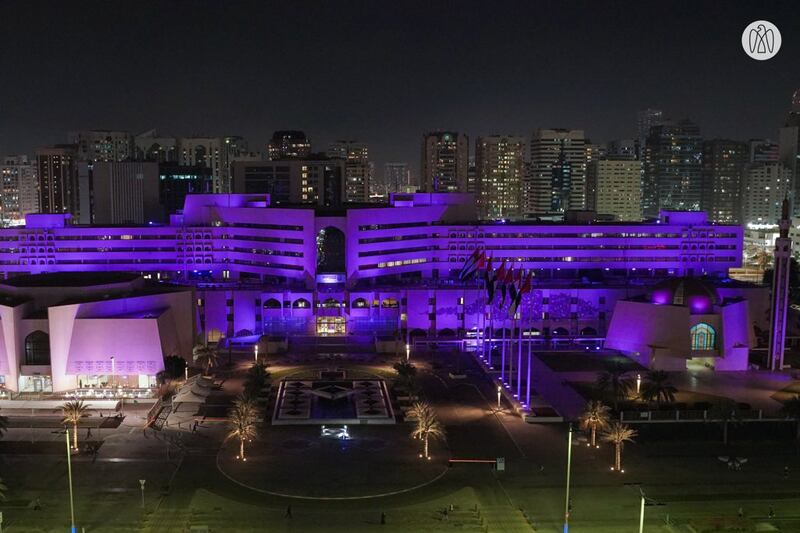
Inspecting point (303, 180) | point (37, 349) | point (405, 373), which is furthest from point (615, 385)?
point (303, 180)

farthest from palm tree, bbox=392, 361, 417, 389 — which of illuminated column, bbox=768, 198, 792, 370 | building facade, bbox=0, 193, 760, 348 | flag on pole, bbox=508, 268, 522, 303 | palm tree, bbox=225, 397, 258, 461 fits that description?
illuminated column, bbox=768, 198, 792, 370

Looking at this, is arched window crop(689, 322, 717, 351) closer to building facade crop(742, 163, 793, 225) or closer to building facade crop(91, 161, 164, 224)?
building facade crop(91, 161, 164, 224)

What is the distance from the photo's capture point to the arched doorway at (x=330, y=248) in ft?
324

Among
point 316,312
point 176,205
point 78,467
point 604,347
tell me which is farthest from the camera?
point 176,205

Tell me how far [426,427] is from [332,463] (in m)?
6.60

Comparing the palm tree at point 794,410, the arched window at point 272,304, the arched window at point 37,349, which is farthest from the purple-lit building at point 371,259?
the palm tree at point 794,410

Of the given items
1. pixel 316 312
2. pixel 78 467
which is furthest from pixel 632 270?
pixel 78 467

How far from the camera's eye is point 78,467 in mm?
48281

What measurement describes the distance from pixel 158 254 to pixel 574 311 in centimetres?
5502

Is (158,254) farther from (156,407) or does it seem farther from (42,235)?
(156,407)

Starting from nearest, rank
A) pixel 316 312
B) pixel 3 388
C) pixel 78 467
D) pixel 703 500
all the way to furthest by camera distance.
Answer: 1. pixel 703 500
2. pixel 78 467
3. pixel 3 388
4. pixel 316 312

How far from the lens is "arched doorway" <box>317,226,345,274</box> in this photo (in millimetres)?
98812

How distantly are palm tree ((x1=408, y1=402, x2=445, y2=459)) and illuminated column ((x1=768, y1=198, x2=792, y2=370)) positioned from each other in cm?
3985

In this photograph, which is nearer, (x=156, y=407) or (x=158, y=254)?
(x=156, y=407)
